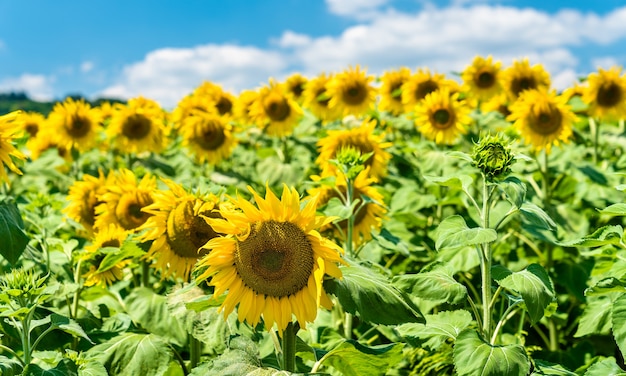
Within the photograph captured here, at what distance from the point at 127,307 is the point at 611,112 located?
4667 millimetres

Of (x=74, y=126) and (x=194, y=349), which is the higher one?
(x=74, y=126)

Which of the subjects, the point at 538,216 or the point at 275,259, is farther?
the point at 538,216

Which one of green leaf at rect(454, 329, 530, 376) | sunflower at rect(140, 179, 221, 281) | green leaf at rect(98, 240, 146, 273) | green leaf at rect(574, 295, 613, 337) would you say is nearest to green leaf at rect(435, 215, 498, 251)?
green leaf at rect(454, 329, 530, 376)

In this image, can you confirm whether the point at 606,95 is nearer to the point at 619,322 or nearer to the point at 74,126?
the point at 619,322

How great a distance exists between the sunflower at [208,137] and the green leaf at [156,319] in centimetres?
272

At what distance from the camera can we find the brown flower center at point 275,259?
83.0 inches

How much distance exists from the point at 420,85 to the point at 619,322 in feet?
14.3

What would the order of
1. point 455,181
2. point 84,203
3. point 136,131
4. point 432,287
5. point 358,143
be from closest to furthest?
point 432,287
point 455,181
point 84,203
point 358,143
point 136,131

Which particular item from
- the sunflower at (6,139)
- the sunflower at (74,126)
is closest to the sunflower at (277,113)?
the sunflower at (74,126)

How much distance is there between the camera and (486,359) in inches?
84.4

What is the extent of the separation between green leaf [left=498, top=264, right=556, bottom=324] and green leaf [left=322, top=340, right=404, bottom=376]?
1.59 feet

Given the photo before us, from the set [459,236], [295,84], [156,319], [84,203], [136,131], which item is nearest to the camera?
[459,236]

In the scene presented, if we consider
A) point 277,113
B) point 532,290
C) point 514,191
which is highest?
point 277,113

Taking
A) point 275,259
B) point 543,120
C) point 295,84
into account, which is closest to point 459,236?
point 275,259
